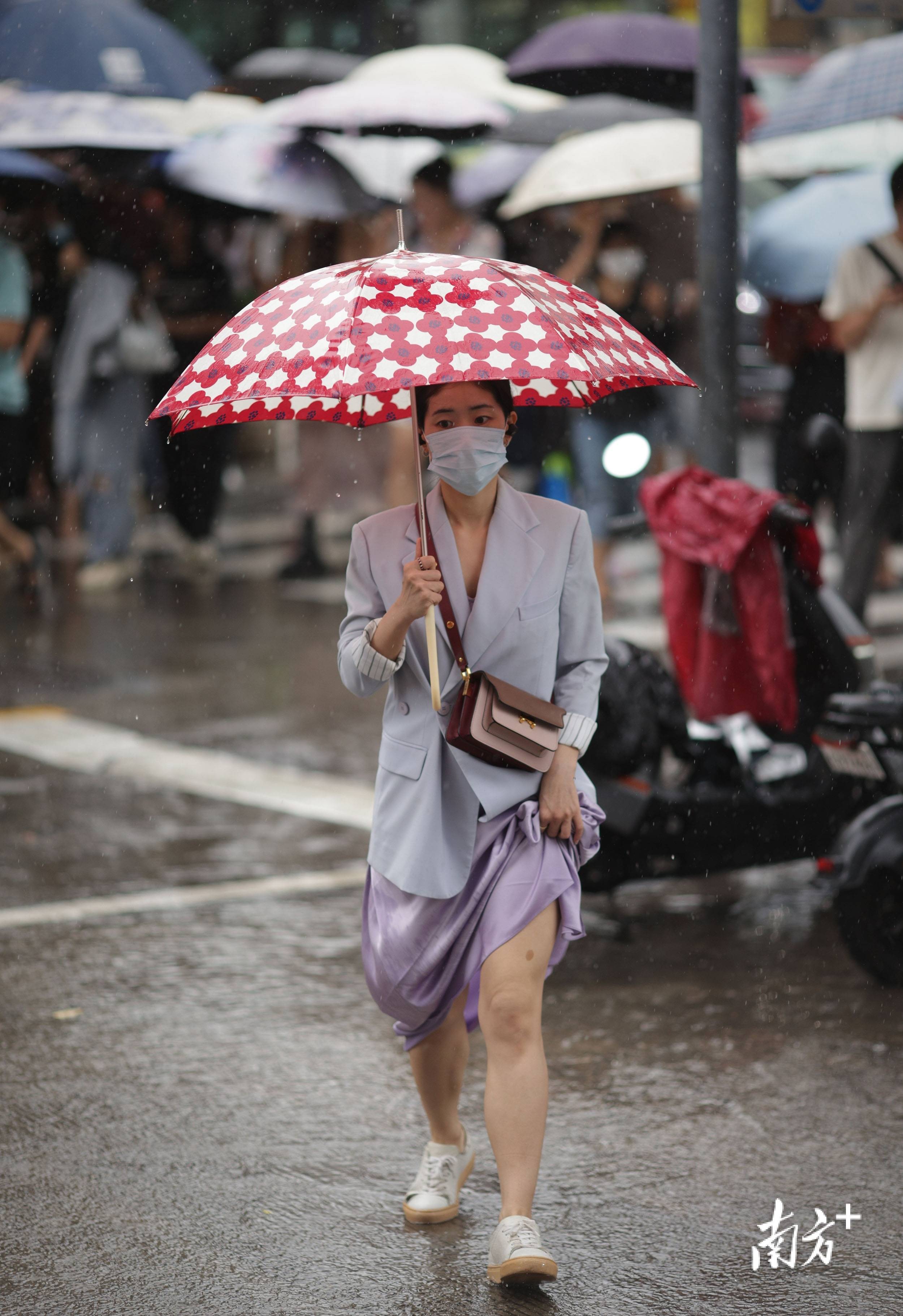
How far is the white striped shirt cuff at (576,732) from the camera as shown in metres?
→ 3.94

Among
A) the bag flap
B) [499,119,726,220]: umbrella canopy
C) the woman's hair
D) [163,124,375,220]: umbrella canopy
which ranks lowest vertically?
the bag flap

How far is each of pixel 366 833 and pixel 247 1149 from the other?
9.07 feet

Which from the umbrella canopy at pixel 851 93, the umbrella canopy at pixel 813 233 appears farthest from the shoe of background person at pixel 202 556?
the umbrella canopy at pixel 851 93

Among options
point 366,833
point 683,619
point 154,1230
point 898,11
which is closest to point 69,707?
point 366,833

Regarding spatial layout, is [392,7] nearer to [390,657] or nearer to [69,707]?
[69,707]

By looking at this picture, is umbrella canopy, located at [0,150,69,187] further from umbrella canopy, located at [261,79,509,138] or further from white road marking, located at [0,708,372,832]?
white road marking, located at [0,708,372,832]

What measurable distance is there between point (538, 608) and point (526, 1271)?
4.22ft

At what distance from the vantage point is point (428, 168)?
1230 centimetres

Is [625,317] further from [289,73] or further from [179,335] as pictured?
[289,73]

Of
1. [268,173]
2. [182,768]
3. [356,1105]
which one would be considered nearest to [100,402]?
[268,173]

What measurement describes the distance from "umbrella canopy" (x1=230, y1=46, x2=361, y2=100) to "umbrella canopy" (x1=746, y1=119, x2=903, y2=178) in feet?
14.6

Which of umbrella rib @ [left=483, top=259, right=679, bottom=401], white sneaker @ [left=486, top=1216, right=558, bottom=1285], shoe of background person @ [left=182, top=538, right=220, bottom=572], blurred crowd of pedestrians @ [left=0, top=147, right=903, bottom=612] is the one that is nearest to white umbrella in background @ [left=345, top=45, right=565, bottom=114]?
blurred crowd of pedestrians @ [left=0, top=147, right=903, bottom=612]

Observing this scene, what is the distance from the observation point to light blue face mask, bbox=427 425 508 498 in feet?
12.7

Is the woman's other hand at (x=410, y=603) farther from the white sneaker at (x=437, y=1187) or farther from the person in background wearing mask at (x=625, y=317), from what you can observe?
the person in background wearing mask at (x=625, y=317)
